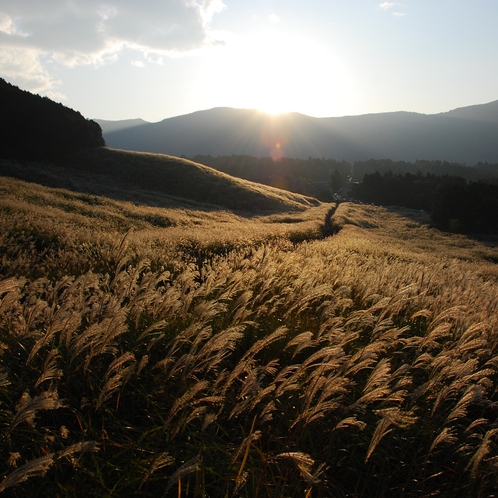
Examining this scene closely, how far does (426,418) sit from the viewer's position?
10.6 ft

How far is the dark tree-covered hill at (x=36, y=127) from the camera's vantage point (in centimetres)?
4587

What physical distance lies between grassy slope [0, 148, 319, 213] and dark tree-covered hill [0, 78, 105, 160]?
7.80 feet

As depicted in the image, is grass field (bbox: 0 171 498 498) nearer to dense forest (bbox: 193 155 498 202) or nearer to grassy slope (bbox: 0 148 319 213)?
grassy slope (bbox: 0 148 319 213)

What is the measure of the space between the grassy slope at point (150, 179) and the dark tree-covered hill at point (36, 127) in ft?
7.80

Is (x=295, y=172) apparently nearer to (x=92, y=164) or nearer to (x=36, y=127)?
(x=92, y=164)

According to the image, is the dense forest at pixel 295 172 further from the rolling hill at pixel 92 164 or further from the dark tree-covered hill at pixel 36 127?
the dark tree-covered hill at pixel 36 127

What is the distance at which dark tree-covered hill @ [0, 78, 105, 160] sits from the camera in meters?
45.9

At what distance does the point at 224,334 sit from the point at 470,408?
2.96 m

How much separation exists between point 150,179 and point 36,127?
50.6 ft

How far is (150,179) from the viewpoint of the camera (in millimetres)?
50188

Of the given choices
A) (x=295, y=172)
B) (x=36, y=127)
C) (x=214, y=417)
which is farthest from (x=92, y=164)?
(x=295, y=172)

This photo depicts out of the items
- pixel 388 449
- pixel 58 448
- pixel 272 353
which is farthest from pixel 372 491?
pixel 58 448

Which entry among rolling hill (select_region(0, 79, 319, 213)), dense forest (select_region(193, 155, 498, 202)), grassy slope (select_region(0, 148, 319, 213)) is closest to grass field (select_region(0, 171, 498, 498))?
grassy slope (select_region(0, 148, 319, 213))

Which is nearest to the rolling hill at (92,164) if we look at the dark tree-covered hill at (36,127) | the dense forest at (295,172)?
the dark tree-covered hill at (36,127)
